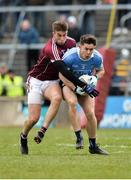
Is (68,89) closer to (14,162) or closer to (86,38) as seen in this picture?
(86,38)

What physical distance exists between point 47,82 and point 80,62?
66cm

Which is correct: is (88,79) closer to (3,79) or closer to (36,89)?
(36,89)

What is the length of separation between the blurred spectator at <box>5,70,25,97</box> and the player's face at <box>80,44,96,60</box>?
509 inches

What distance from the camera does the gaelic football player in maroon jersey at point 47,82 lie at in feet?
39.9

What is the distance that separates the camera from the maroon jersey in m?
12.3

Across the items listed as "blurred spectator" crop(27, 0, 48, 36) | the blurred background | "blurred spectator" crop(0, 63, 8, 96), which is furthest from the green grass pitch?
"blurred spectator" crop(27, 0, 48, 36)

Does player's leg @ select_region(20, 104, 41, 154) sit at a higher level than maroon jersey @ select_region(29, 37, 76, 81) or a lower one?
lower

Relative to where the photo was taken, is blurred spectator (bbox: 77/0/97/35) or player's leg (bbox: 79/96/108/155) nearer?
player's leg (bbox: 79/96/108/155)

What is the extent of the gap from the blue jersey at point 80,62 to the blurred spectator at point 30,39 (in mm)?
13290

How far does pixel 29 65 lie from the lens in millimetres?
25859

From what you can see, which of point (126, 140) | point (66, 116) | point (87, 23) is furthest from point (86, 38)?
point (87, 23)

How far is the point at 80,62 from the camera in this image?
39.6 feet

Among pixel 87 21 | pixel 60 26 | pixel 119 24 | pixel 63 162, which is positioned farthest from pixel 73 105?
pixel 119 24

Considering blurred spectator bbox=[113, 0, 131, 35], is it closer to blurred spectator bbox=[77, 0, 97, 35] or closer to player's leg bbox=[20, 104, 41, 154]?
blurred spectator bbox=[77, 0, 97, 35]
